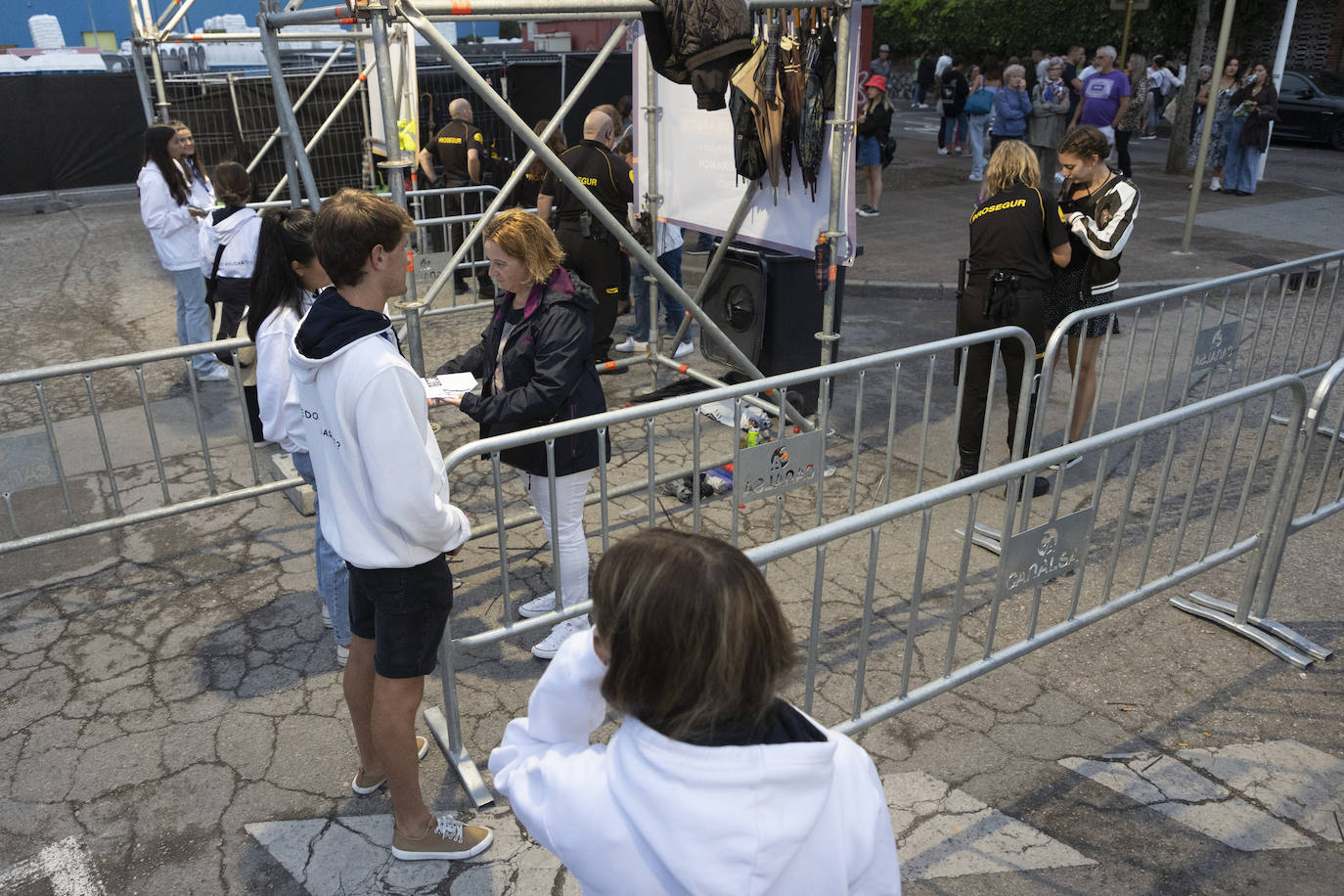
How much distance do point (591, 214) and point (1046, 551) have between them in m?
4.93

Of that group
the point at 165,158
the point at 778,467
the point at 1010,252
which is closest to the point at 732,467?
the point at 778,467

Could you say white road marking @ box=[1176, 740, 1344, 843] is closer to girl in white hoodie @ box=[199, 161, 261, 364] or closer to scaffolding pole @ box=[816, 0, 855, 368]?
scaffolding pole @ box=[816, 0, 855, 368]

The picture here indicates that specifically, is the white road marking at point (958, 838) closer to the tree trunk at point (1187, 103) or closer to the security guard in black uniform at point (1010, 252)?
the security guard in black uniform at point (1010, 252)

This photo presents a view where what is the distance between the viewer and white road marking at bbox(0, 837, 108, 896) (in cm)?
308

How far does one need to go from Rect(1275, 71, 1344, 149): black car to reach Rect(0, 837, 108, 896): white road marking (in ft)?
78.7

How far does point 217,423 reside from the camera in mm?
6879

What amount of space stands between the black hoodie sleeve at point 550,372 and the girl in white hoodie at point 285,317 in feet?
2.56

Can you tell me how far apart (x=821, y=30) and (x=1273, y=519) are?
3.28 metres

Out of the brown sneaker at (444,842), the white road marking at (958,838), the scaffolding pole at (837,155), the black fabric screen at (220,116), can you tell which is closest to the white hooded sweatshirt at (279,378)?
the brown sneaker at (444,842)

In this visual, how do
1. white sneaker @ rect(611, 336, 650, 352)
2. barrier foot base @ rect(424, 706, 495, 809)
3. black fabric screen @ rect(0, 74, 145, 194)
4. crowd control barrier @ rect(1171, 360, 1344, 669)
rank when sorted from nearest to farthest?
barrier foot base @ rect(424, 706, 495, 809) < crowd control barrier @ rect(1171, 360, 1344, 669) < white sneaker @ rect(611, 336, 650, 352) < black fabric screen @ rect(0, 74, 145, 194)

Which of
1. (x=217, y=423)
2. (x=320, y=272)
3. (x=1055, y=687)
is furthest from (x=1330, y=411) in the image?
(x=217, y=423)

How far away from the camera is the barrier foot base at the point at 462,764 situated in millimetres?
3420

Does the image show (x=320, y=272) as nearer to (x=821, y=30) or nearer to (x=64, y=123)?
(x=821, y=30)

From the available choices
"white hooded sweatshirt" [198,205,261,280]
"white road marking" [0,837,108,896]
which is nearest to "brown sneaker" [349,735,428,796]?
"white road marking" [0,837,108,896]
